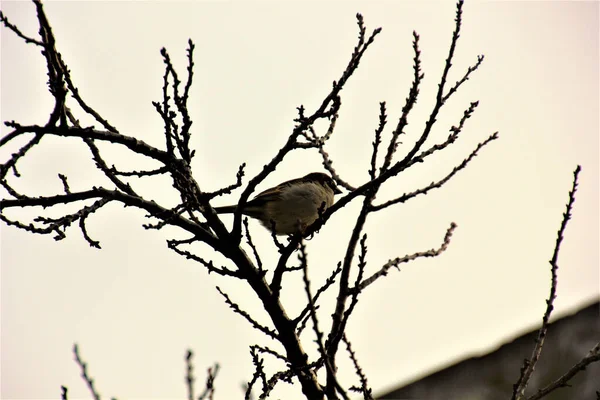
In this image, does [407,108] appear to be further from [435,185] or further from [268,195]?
[268,195]

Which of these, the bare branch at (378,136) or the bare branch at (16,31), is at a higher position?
the bare branch at (16,31)

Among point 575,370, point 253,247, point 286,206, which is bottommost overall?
point 575,370

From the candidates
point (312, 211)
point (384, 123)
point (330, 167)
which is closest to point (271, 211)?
point (312, 211)

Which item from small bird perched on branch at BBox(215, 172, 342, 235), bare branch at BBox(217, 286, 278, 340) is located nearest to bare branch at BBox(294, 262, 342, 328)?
bare branch at BBox(217, 286, 278, 340)

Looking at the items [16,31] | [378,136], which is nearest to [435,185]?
[378,136]

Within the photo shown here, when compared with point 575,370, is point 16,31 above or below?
above

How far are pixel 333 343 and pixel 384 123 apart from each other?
116 cm

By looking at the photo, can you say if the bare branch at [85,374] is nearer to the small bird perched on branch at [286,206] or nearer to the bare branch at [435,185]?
the bare branch at [435,185]

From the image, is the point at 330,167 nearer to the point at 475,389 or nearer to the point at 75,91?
the point at 75,91

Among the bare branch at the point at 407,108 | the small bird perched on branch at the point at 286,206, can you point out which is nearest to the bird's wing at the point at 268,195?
the small bird perched on branch at the point at 286,206

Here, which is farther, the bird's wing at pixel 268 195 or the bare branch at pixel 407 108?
the bird's wing at pixel 268 195

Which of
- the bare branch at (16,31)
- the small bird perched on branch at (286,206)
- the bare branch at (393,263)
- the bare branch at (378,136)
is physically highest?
the small bird perched on branch at (286,206)

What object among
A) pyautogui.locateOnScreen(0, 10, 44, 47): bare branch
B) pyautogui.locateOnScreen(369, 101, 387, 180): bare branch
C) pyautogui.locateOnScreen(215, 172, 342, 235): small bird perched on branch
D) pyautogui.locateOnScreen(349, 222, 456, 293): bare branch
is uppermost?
pyautogui.locateOnScreen(215, 172, 342, 235): small bird perched on branch

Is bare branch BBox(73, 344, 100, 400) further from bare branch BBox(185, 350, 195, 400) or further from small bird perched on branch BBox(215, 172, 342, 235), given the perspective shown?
small bird perched on branch BBox(215, 172, 342, 235)
